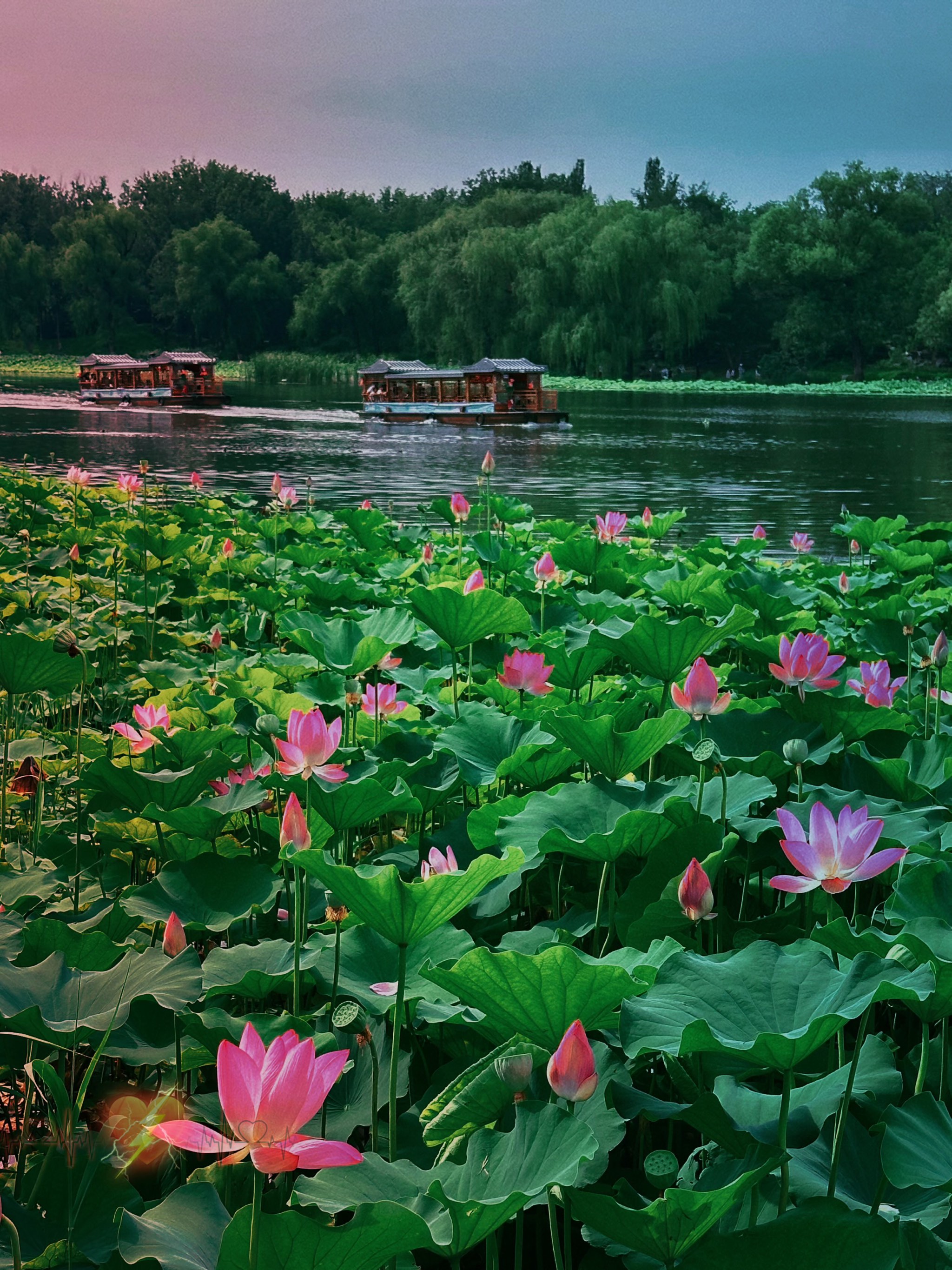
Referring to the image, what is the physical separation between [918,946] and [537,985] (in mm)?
299

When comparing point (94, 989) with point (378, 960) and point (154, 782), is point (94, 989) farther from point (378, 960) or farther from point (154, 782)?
point (154, 782)

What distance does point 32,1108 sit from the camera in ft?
4.31

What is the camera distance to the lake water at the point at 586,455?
9883 millimetres

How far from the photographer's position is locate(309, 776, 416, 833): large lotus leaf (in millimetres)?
1292

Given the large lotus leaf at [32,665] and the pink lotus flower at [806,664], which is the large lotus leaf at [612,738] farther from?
the large lotus leaf at [32,665]

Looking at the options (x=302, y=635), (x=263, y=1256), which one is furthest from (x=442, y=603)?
(x=263, y=1256)

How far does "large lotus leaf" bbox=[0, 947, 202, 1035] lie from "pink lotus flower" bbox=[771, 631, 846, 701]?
98cm

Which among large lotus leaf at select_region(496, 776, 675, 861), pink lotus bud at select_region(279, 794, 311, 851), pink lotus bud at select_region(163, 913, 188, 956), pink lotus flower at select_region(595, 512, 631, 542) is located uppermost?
pink lotus flower at select_region(595, 512, 631, 542)

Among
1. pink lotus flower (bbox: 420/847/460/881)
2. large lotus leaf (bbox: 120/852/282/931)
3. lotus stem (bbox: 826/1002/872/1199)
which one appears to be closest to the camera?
lotus stem (bbox: 826/1002/872/1199)

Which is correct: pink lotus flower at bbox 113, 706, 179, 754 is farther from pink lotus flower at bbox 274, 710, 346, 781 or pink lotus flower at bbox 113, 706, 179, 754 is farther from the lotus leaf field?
pink lotus flower at bbox 274, 710, 346, 781

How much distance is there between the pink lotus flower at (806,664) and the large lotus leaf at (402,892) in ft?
2.70

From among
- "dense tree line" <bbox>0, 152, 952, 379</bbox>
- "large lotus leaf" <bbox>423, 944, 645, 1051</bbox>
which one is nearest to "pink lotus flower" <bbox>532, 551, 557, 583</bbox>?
"large lotus leaf" <bbox>423, 944, 645, 1051</bbox>

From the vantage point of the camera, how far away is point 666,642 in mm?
1771

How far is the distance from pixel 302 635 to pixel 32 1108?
35.9 inches
